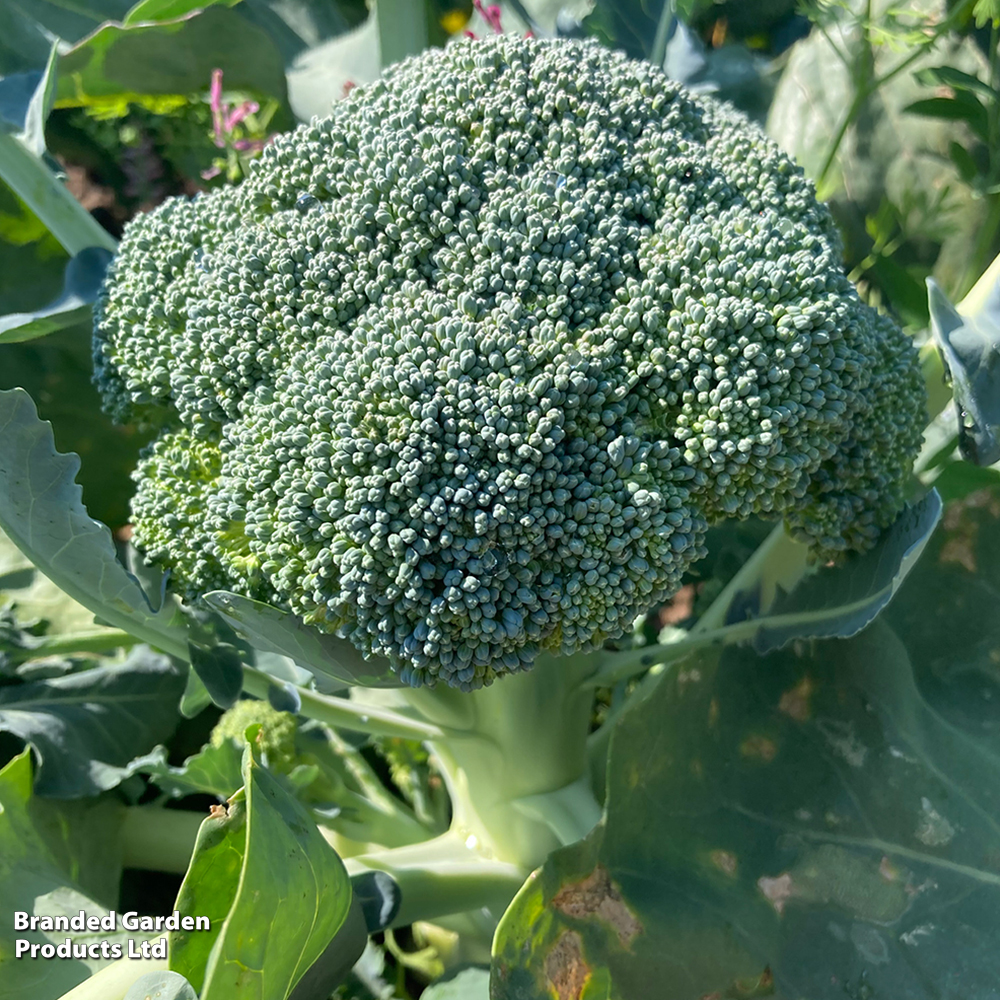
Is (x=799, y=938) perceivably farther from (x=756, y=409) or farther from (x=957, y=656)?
(x=756, y=409)

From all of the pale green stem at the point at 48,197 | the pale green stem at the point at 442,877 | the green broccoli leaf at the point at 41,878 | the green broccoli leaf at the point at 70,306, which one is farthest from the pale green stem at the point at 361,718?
the pale green stem at the point at 48,197

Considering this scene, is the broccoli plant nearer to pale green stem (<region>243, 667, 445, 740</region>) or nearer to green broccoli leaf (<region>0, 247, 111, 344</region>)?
pale green stem (<region>243, 667, 445, 740</region>)

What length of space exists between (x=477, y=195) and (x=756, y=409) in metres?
0.35

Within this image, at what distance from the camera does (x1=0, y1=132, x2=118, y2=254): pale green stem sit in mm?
1147

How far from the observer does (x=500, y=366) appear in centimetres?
79

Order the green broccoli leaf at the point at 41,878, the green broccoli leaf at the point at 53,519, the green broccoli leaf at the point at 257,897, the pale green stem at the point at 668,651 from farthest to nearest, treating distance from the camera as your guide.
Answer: the pale green stem at the point at 668,651
the green broccoli leaf at the point at 41,878
the green broccoli leaf at the point at 53,519
the green broccoli leaf at the point at 257,897

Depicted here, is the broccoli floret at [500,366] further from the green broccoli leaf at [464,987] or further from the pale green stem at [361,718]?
the green broccoli leaf at [464,987]

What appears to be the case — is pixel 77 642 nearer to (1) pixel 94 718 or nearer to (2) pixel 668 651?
(1) pixel 94 718

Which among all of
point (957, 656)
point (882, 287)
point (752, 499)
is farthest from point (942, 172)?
point (752, 499)

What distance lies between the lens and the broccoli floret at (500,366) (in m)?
0.78

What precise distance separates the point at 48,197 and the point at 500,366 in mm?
764

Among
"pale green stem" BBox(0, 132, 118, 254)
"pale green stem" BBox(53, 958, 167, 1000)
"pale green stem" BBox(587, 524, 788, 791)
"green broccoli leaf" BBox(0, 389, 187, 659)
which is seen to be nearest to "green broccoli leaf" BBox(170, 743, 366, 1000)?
"pale green stem" BBox(53, 958, 167, 1000)

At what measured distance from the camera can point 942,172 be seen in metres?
1.48

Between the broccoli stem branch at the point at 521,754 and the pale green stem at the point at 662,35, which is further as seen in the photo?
the pale green stem at the point at 662,35
